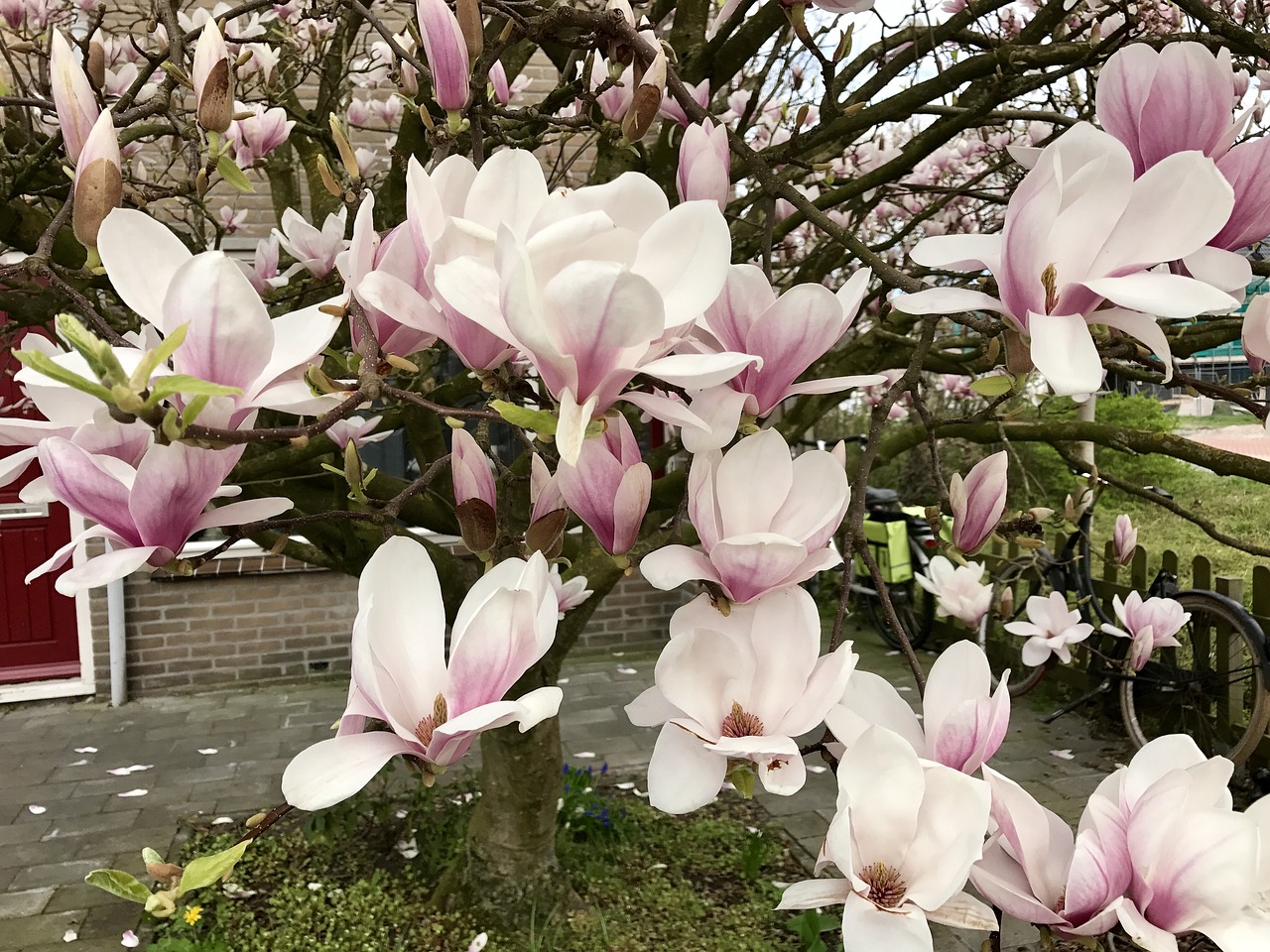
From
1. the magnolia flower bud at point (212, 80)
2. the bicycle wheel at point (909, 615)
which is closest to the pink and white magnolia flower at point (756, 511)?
the magnolia flower bud at point (212, 80)

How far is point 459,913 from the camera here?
2.99 metres

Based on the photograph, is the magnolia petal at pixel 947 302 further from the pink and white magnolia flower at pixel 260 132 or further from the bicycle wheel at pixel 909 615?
the bicycle wheel at pixel 909 615

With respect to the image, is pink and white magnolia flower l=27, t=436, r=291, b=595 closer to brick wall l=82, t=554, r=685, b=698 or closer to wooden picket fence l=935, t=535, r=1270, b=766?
wooden picket fence l=935, t=535, r=1270, b=766

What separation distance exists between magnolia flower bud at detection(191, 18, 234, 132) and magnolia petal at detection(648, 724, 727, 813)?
2.18 ft

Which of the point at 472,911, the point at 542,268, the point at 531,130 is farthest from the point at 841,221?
the point at 542,268

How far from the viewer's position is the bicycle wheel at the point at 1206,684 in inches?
161

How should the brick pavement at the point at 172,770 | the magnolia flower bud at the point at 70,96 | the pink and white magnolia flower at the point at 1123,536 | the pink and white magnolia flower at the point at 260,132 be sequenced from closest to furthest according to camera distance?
the magnolia flower bud at the point at 70,96, the pink and white magnolia flower at the point at 260,132, the pink and white magnolia flower at the point at 1123,536, the brick pavement at the point at 172,770

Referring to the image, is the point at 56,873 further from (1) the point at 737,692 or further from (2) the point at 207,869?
(1) the point at 737,692

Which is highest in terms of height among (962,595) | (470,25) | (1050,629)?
(470,25)

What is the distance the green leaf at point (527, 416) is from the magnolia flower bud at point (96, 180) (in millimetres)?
341

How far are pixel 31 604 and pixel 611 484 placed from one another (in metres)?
6.29

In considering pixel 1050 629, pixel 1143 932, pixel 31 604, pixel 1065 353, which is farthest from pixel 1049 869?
pixel 31 604

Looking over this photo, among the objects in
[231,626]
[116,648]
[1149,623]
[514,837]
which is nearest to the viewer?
[1149,623]

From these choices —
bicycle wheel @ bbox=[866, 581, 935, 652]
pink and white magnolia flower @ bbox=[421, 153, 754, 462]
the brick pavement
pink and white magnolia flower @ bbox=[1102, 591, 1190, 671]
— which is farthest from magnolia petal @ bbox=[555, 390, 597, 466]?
bicycle wheel @ bbox=[866, 581, 935, 652]
